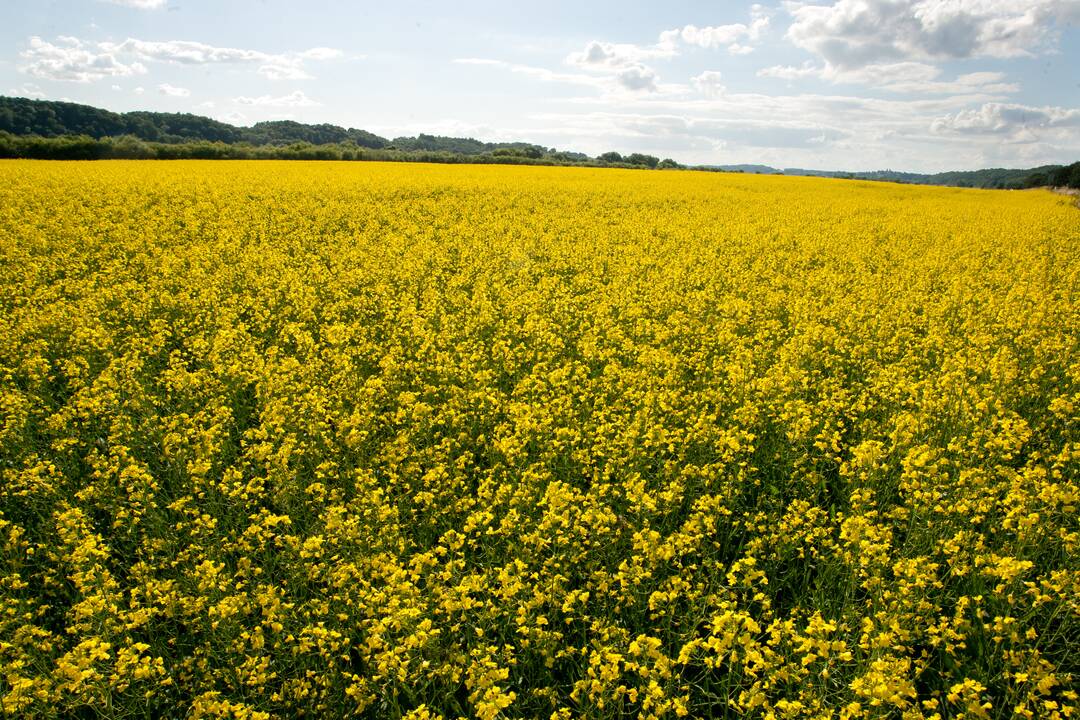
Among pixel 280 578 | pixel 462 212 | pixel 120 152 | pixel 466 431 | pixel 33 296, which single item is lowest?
pixel 280 578

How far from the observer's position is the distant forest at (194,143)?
146 feet

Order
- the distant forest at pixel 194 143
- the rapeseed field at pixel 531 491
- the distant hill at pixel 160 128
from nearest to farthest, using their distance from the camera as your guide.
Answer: the rapeseed field at pixel 531 491, the distant forest at pixel 194 143, the distant hill at pixel 160 128

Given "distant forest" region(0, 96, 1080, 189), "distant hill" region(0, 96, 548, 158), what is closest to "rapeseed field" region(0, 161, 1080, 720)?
"distant forest" region(0, 96, 1080, 189)

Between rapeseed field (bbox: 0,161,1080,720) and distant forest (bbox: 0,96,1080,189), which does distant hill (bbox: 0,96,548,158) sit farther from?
rapeseed field (bbox: 0,161,1080,720)

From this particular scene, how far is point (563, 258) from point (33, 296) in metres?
10.2

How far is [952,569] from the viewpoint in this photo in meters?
4.09

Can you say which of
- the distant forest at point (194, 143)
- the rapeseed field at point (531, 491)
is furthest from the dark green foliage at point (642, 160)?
the rapeseed field at point (531, 491)

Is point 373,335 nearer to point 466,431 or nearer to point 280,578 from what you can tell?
point 466,431

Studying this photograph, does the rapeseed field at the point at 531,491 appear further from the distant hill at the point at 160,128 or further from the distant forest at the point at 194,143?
the distant hill at the point at 160,128

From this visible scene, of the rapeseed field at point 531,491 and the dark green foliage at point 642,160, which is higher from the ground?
the dark green foliage at point 642,160

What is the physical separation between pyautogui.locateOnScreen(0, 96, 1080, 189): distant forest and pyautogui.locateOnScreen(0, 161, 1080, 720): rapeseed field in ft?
132

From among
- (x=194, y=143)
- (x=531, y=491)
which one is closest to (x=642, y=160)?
(x=194, y=143)

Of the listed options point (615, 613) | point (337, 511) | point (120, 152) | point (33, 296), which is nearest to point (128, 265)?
point (33, 296)

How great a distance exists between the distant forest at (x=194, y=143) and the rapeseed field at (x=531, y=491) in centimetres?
4023
